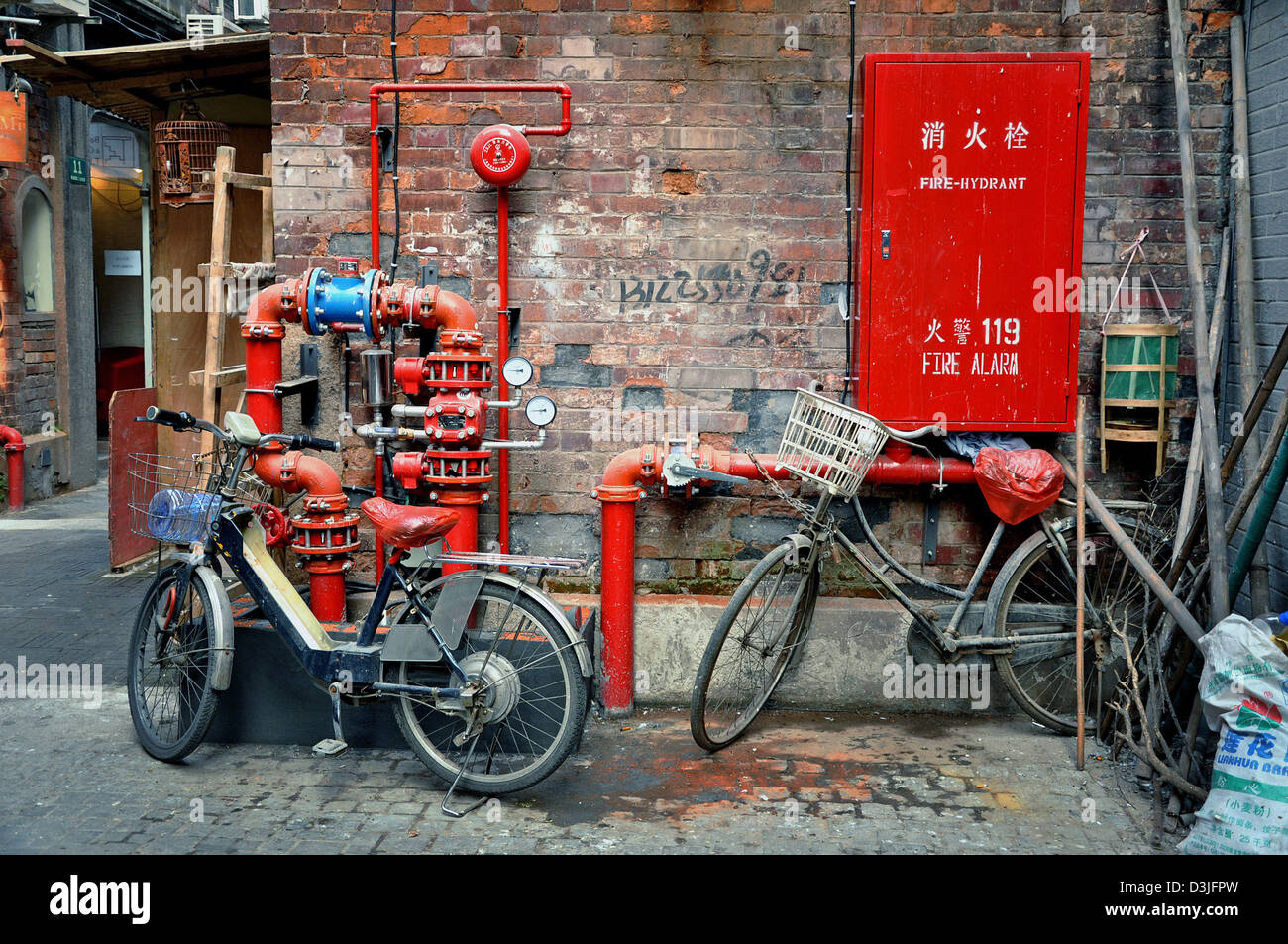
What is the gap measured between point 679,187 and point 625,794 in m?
2.94

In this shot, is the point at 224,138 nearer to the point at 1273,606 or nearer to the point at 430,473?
the point at 430,473

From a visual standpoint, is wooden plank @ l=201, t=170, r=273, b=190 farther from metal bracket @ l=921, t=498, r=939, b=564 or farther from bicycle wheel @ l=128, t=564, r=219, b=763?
metal bracket @ l=921, t=498, r=939, b=564

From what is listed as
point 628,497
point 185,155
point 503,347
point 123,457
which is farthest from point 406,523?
point 185,155

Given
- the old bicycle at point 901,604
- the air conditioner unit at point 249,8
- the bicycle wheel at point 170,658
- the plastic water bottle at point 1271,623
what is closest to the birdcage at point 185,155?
the bicycle wheel at point 170,658

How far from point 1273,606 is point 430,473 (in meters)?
3.87

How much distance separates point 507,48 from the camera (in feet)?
18.9

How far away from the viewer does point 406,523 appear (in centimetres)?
459

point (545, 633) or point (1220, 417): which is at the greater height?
point (1220, 417)

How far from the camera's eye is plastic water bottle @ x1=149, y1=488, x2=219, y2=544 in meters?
4.96

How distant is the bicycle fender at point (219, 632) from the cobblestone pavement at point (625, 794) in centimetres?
43

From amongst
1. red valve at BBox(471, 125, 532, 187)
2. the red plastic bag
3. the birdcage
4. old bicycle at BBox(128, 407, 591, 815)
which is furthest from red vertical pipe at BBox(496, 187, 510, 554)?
the birdcage

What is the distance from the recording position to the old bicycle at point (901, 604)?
518 centimetres

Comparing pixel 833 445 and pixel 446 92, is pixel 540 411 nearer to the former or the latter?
pixel 833 445
